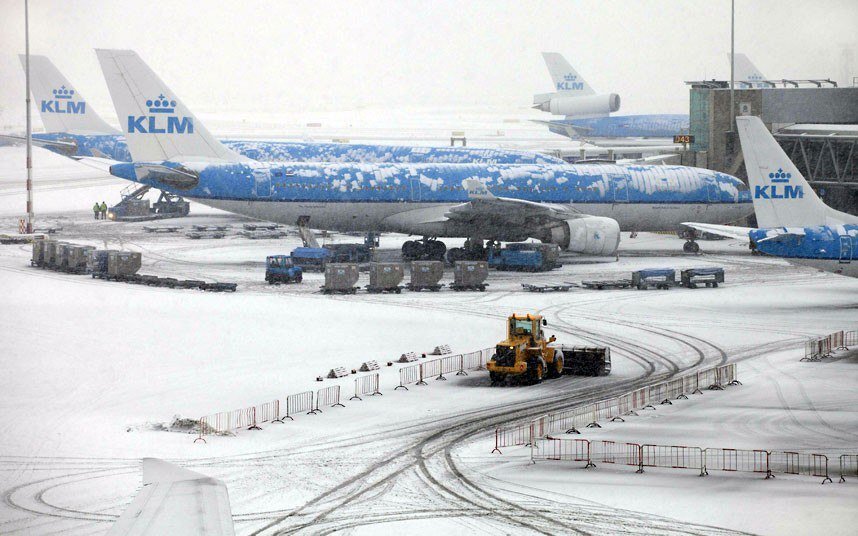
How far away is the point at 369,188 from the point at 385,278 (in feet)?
32.2

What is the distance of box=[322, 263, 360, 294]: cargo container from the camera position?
46625 mm

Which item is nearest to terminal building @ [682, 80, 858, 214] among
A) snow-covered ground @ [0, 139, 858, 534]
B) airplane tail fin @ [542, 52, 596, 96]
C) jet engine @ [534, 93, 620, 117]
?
snow-covered ground @ [0, 139, 858, 534]

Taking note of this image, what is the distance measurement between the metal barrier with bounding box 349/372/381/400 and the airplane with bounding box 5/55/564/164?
48.4m

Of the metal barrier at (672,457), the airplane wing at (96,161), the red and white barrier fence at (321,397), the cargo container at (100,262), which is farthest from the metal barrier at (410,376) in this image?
the airplane wing at (96,161)

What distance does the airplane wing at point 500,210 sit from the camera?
54.3 m

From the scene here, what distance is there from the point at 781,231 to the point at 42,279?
31.3m

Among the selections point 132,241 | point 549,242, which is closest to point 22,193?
point 132,241

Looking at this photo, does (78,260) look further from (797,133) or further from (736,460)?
(797,133)

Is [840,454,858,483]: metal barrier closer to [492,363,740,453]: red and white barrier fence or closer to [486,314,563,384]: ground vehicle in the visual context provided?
[492,363,740,453]: red and white barrier fence

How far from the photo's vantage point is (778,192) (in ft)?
140

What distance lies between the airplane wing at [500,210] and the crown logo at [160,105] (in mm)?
15099

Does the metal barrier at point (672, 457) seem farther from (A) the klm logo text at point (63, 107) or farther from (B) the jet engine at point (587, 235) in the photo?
(A) the klm logo text at point (63, 107)

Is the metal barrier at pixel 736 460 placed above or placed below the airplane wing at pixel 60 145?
below

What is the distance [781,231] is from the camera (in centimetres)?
4156
